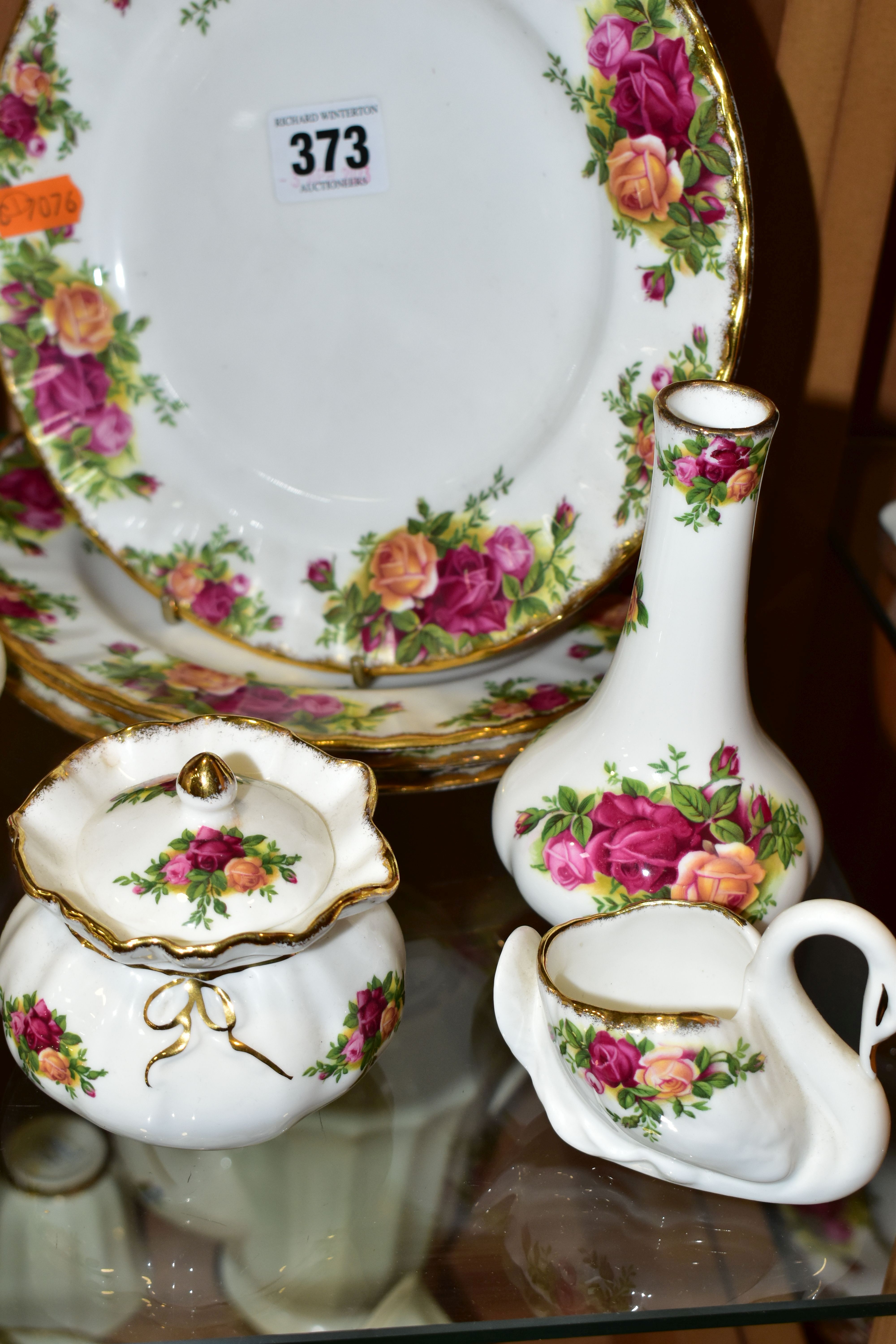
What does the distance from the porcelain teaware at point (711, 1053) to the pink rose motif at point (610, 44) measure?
365mm

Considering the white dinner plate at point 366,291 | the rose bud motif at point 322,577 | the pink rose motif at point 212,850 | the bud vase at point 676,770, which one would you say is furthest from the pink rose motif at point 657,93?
the pink rose motif at point 212,850

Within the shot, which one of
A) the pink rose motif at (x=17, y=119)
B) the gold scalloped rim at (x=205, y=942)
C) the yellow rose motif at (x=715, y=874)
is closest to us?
the gold scalloped rim at (x=205, y=942)

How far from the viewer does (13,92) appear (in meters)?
0.63

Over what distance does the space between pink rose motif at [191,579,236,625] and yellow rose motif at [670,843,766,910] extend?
286 mm

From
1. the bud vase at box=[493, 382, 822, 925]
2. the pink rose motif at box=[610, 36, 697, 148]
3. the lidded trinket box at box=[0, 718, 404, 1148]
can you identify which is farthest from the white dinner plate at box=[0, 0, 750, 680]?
the lidded trinket box at box=[0, 718, 404, 1148]

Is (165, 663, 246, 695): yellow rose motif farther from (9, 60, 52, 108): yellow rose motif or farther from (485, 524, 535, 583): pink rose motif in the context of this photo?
(9, 60, 52, 108): yellow rose motif

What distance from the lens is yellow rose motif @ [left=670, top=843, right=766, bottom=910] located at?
1.73 feet

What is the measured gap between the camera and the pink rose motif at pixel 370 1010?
477mm

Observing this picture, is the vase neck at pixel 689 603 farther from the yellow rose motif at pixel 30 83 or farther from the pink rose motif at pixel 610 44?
the yellow rose motif at pixel 30 83

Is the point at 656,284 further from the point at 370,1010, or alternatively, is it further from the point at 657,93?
the point at 370,1010

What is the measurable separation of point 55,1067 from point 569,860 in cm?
22

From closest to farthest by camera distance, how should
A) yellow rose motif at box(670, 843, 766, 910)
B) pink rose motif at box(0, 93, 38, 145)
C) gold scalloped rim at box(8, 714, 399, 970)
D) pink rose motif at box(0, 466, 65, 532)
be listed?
gold scalloped rim at box(8, 714, 399, 970) → yellow rose motif at box(670, 843, 766, 910) → pink rose motif at box(0, 93, 38, 145) → pink rose motif at box(0, 466, 65, 532)

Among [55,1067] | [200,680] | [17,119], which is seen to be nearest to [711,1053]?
[55,1067]

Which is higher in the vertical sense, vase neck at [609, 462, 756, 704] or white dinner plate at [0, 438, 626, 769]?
vase neck at [609, 462, 756, 704]
